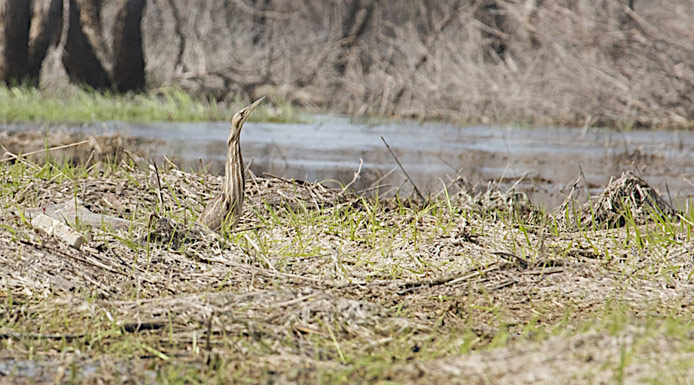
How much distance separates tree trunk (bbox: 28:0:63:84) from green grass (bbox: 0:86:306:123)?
0.84 meters

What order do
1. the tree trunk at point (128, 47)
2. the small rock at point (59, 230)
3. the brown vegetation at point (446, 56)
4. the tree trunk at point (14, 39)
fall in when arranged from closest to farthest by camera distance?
the small rock at point (59, 230)
the brown vegetation at point (446, 56)
the tree trunk at point (14, 39)
the tree trunk at point (128, 47)

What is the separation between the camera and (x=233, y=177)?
180 inches

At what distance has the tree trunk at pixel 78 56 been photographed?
50.7ft

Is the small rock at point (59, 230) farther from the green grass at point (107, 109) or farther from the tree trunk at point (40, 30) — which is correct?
the tree trunk at point (40, 30)

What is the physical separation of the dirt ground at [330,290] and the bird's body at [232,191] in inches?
5.0

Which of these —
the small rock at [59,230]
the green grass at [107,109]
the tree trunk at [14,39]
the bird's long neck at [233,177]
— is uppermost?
the bird's long neck at [233,177]

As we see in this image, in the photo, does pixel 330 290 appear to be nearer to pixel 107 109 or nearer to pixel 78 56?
pixel 107 109

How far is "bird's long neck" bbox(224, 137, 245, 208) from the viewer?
4.55 m

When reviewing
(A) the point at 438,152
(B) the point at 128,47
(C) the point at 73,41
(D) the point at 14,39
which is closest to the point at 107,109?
(B) the point at 128,47

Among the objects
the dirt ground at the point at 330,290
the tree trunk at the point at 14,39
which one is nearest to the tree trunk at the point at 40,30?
the tree trunk at the point at 14,39

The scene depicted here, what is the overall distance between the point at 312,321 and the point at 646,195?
276cm

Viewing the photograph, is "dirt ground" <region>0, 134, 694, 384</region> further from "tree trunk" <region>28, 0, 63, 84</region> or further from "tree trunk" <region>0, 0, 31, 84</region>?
"tree trunk" <region>28, 0, 63, 84</region>

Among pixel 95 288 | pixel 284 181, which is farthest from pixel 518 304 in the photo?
pixel 284 181

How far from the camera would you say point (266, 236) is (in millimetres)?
4715
